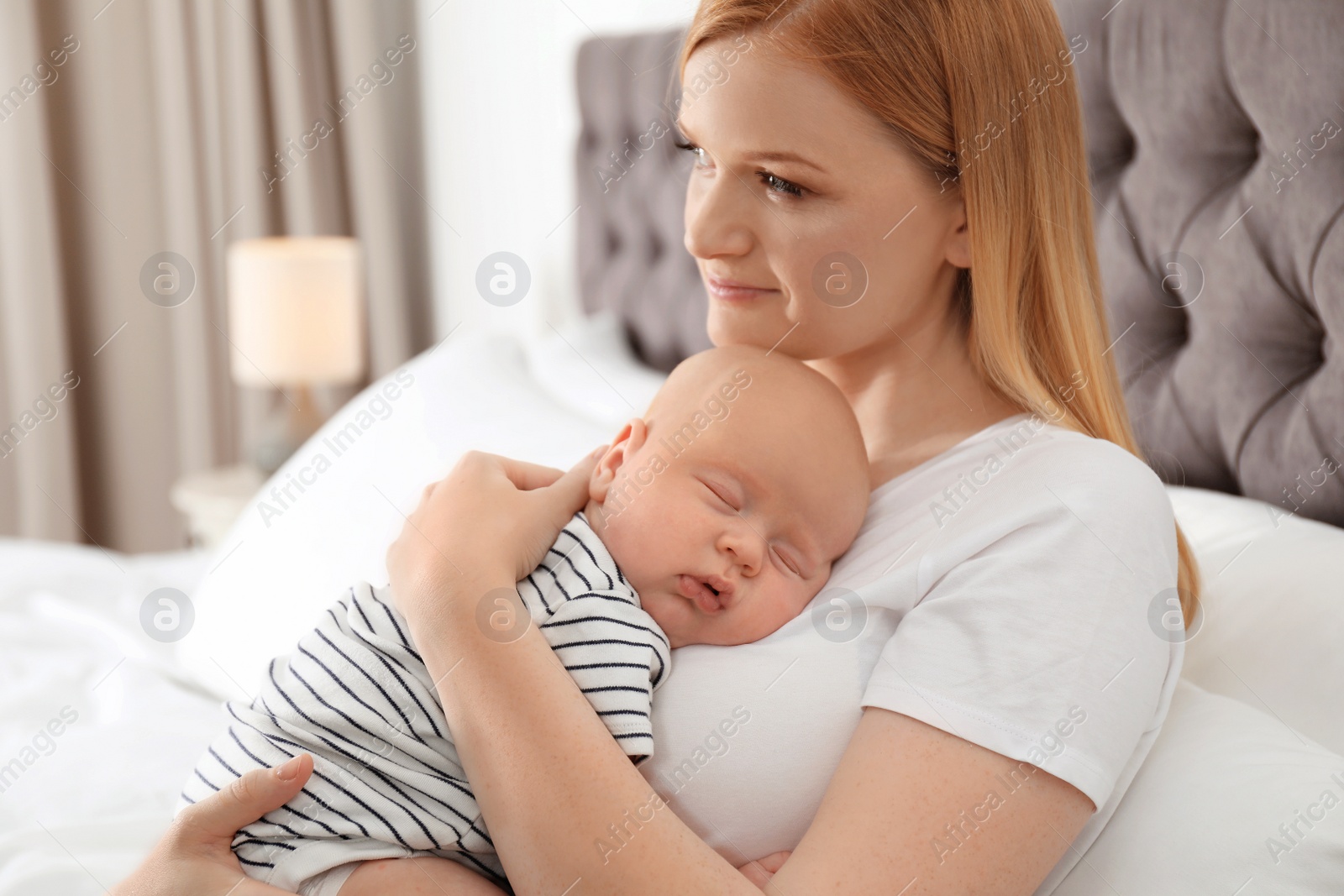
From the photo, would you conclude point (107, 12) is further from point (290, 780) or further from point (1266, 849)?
point (1266, 849)

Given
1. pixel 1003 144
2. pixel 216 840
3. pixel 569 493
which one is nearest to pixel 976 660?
pixel 569 493

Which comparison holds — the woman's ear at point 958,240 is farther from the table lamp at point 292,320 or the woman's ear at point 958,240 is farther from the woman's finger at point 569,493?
the table lamp at point 292,320

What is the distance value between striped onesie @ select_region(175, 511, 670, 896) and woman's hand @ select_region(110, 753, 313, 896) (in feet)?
0.06

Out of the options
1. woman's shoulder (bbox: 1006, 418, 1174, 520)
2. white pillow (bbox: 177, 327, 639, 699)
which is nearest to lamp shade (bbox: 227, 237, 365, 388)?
white pillow (bbox: 177, 327, 639, 699)

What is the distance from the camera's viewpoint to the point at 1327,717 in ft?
3.05

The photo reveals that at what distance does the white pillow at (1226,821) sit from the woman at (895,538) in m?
0.02

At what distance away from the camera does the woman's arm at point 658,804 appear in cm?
76

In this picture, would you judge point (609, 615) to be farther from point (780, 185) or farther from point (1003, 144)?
point (1003, 144)

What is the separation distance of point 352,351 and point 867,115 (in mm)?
2244

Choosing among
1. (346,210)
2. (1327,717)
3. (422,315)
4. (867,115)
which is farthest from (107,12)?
(1327,717)

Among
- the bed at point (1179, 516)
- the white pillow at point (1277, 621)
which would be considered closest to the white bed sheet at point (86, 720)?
the bed at point (1179, 516)

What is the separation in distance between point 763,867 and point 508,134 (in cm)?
248

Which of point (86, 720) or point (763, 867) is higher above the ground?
point (763, 867)

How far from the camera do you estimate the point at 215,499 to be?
105 inches
